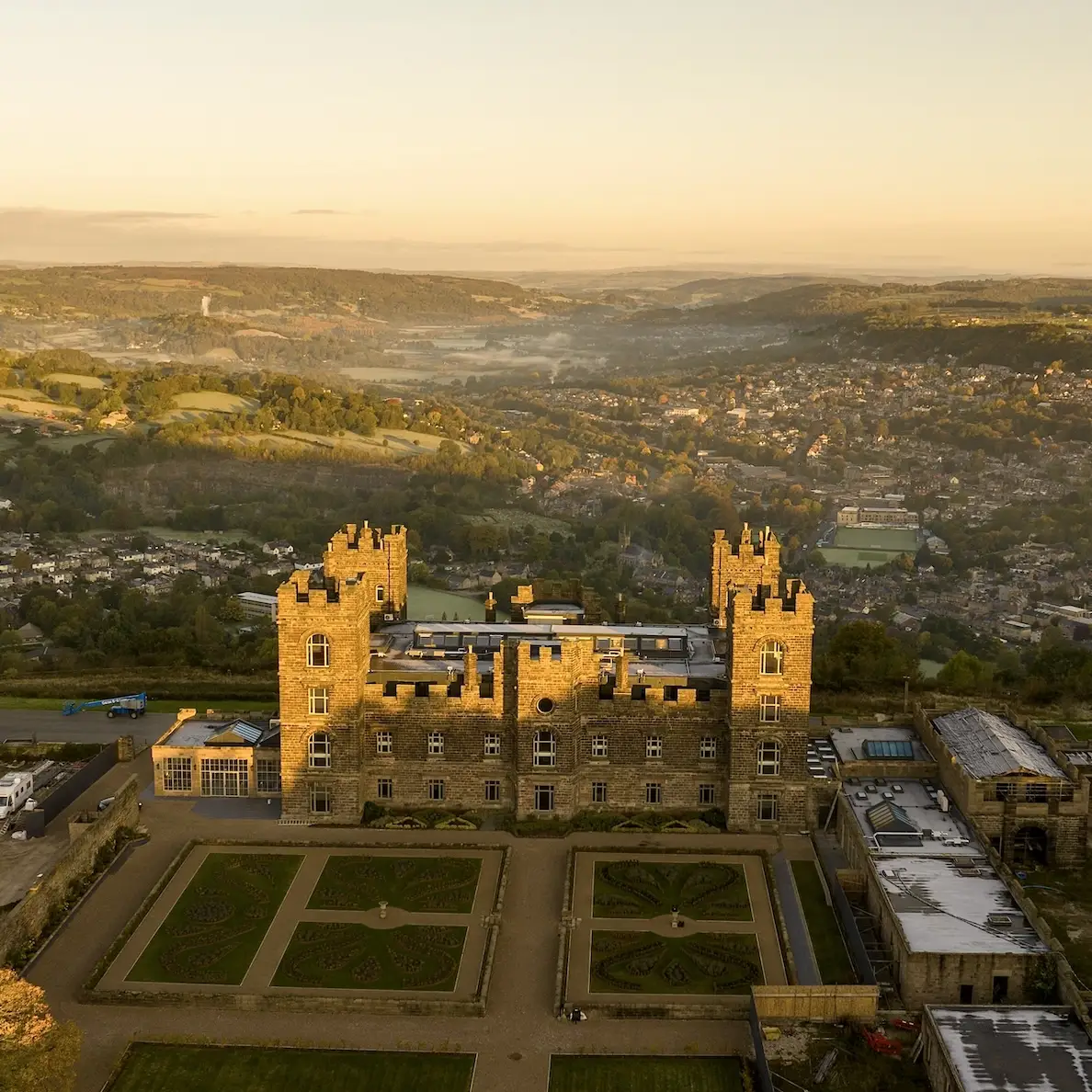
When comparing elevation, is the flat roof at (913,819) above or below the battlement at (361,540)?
below

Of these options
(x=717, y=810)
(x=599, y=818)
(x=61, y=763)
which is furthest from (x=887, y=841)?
(x=61, y=763)

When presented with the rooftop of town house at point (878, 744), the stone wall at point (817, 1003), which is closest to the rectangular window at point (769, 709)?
the rooftop of town house at point (878, 744)

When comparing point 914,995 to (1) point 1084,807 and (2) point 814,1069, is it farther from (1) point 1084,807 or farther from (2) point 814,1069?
(1) point 1084,807

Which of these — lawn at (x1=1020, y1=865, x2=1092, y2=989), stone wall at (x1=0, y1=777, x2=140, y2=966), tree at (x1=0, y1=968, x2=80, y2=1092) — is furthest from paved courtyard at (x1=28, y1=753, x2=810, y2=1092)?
lawn at (x1=1020, y1=865, x2=1092, y2=989)

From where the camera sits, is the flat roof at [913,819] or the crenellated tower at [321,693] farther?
the crenellated tower at [321,693]

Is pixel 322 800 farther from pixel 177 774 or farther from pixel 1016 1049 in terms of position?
pixel 1016 1049

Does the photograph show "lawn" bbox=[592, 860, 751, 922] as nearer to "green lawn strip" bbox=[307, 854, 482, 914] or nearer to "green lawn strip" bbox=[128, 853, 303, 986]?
"green lawn strip" bbox=[307, 854, 482, 914]

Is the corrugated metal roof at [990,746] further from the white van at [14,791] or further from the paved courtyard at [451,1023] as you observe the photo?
the white van at [14,791]
